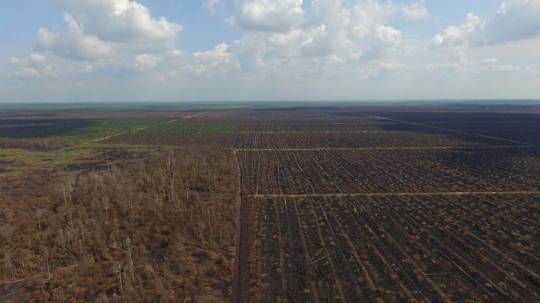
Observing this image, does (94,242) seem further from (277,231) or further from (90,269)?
(277,231)

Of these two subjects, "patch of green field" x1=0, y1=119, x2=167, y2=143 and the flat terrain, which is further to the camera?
"patch of green field" x1=0, y1=119, x2=167, y2=143

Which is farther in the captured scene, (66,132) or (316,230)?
(66,132)

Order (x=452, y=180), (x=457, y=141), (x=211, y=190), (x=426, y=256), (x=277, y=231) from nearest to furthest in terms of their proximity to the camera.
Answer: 1. (x=426, y=256)
2. (x=277, y=231)
3. (x=211, y=190)
4. (x=452, y=180)
5. (x=457, y=141)

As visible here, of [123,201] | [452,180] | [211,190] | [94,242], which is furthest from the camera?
[452,180]

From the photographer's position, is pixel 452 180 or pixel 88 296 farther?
pixel 452 180

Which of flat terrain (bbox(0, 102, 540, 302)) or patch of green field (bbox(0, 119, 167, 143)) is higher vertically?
patch of green field (bbox(0, 119, 167, 143))

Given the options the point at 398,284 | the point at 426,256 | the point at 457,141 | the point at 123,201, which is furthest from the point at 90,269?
the point at 457,141

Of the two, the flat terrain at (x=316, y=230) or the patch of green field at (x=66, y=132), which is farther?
the patch of green field at (x=66, y=132)

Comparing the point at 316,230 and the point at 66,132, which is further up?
the point at 66,132

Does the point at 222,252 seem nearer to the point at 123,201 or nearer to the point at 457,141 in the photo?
the point at 123,201

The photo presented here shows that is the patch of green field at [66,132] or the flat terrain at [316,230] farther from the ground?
the patch of green field at [66,132]
